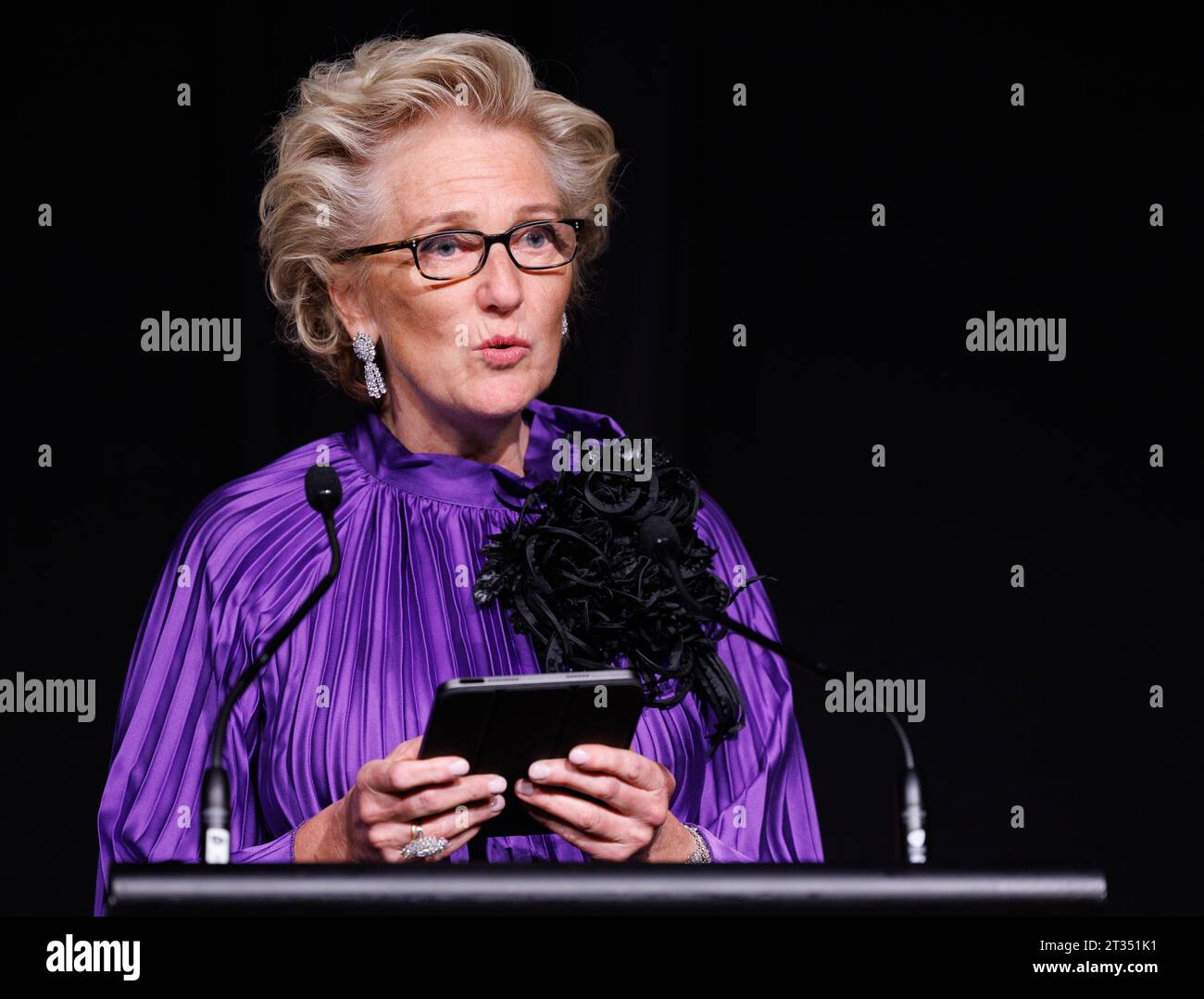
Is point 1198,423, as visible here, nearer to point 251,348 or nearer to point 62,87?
point 251,348

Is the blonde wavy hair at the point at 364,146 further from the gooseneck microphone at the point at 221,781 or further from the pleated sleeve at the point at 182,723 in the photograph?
the gooseneck microphone at the point at 221,781

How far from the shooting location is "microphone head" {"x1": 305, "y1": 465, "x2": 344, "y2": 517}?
1589 mm

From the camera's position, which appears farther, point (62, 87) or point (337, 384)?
point (62, 87)

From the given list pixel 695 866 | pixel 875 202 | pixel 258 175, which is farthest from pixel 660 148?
pixel 695 866

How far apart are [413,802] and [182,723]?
53 cm

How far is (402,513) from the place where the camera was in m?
2.09

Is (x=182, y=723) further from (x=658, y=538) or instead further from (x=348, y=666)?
(x=658, y=538)

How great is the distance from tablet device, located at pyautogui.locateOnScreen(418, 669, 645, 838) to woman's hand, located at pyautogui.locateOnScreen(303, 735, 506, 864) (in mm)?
19

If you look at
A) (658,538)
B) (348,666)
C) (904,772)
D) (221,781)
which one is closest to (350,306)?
(348,666)

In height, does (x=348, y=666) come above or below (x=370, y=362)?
below

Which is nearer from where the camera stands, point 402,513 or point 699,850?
point 699,850

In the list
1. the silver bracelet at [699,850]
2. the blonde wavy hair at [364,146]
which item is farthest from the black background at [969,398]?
the silver bracelet at [699,850]
